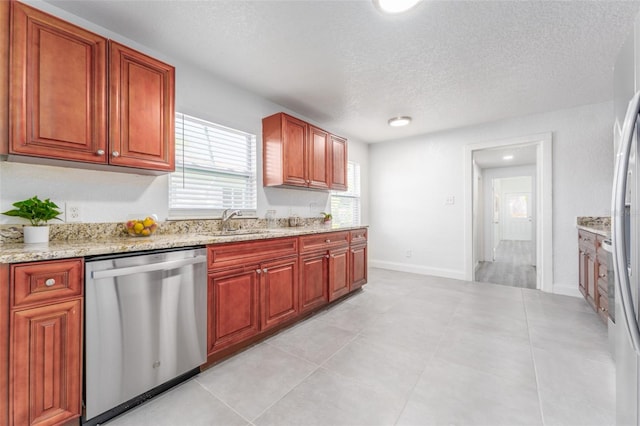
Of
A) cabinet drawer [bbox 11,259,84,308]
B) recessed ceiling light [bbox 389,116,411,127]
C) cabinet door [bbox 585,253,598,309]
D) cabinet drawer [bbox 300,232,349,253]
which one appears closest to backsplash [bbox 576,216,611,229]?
cabinet door [bbox 585,253,598,309]

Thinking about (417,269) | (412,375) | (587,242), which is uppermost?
(587,242)

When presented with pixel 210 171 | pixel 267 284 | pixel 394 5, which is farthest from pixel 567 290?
pixel 210 171

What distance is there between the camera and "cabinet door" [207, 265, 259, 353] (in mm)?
1886

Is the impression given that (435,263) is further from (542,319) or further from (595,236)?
(595,236)

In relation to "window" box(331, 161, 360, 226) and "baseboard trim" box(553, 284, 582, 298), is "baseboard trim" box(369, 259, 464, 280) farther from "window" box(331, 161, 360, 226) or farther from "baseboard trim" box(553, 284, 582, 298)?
"baseboard trim" box(553, 284, 582, 298)

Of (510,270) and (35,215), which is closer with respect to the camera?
(35,215)

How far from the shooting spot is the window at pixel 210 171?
2.42m

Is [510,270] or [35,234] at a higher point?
[35,234]

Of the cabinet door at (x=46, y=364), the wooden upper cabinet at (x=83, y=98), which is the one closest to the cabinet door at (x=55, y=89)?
the wooden upper cabinet at (x=83, y=98)

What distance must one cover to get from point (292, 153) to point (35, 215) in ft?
7.06

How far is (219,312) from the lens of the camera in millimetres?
1920

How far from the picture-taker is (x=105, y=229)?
6.36 feet

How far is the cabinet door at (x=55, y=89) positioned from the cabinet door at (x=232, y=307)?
111 centimetres

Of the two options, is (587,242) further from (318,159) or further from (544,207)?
(318,159)
